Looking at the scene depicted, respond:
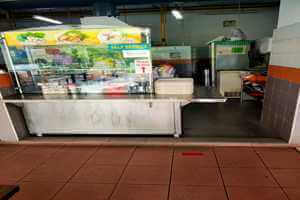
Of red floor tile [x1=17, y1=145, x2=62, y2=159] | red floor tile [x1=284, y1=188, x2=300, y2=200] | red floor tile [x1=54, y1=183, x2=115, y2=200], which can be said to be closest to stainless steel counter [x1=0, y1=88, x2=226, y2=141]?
red floor tile [x1=17, y1=145, x2=62, y2=159]

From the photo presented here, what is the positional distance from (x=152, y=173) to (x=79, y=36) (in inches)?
78.9

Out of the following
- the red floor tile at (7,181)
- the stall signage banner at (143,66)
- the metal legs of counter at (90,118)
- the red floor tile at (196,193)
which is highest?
the stall signage banner at (143,66)

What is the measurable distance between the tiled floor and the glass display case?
0.92 meters

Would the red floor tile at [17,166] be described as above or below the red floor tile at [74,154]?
above

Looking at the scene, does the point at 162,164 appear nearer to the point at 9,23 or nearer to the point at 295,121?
the point at 295,121

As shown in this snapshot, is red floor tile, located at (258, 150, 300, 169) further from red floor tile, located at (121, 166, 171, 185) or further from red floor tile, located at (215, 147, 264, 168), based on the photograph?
red floor tile, located at (121, 166, 171, 185)

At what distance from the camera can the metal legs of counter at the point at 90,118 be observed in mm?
2637

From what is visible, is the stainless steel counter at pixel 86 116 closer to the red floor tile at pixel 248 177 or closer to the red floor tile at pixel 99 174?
the red floor tile at pixel 99 174

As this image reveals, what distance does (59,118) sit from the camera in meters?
2.78

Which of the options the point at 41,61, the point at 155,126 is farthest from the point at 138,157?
the point at 41,61

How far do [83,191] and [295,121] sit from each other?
261 centimetres

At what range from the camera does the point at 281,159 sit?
2.09 m

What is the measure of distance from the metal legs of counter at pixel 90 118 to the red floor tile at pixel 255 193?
A: 1156 mm

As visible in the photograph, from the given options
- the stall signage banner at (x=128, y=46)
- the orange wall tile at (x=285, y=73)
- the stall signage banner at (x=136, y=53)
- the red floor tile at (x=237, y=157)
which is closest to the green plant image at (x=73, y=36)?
the stall signage banner at (x=128, y=46)
